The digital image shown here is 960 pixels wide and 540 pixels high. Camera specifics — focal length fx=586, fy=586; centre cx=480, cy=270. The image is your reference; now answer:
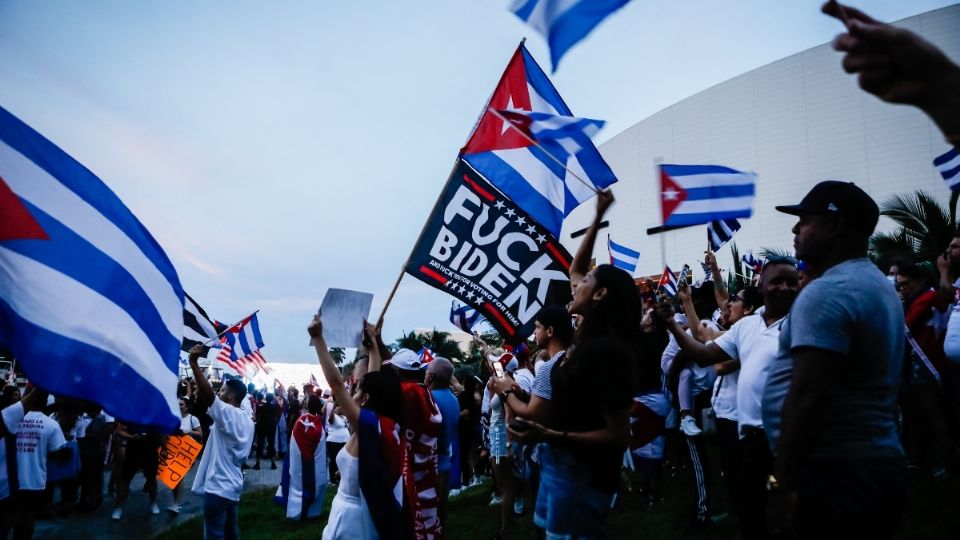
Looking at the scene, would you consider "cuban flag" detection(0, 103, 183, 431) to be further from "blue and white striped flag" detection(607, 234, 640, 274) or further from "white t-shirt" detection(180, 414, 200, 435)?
"white t-shirt" detection(180, 414, 200, 435)

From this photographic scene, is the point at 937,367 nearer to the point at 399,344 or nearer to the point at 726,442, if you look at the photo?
the point at 726,442

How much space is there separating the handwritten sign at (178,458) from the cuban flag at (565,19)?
8863mm

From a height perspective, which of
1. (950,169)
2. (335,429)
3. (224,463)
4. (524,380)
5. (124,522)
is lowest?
(124,522)

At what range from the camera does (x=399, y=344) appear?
52062mm

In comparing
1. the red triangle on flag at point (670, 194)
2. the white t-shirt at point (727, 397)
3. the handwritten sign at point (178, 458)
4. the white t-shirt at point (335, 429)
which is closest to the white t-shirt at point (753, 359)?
the white t-shirt at point (727, 397)

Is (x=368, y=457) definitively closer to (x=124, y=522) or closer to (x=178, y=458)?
(x=178, y=458)

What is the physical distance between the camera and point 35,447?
22.3 ft

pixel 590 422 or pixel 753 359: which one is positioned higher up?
pixel 753 359

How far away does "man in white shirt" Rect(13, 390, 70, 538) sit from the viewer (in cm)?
642

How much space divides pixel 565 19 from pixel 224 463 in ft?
20.5

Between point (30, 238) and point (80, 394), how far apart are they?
755 mm

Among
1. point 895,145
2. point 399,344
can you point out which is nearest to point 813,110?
point 895,145

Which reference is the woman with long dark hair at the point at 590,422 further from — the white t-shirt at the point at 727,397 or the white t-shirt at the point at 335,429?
the white t-shirt at the point at 335,429

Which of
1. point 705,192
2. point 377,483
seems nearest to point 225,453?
point 377,483
